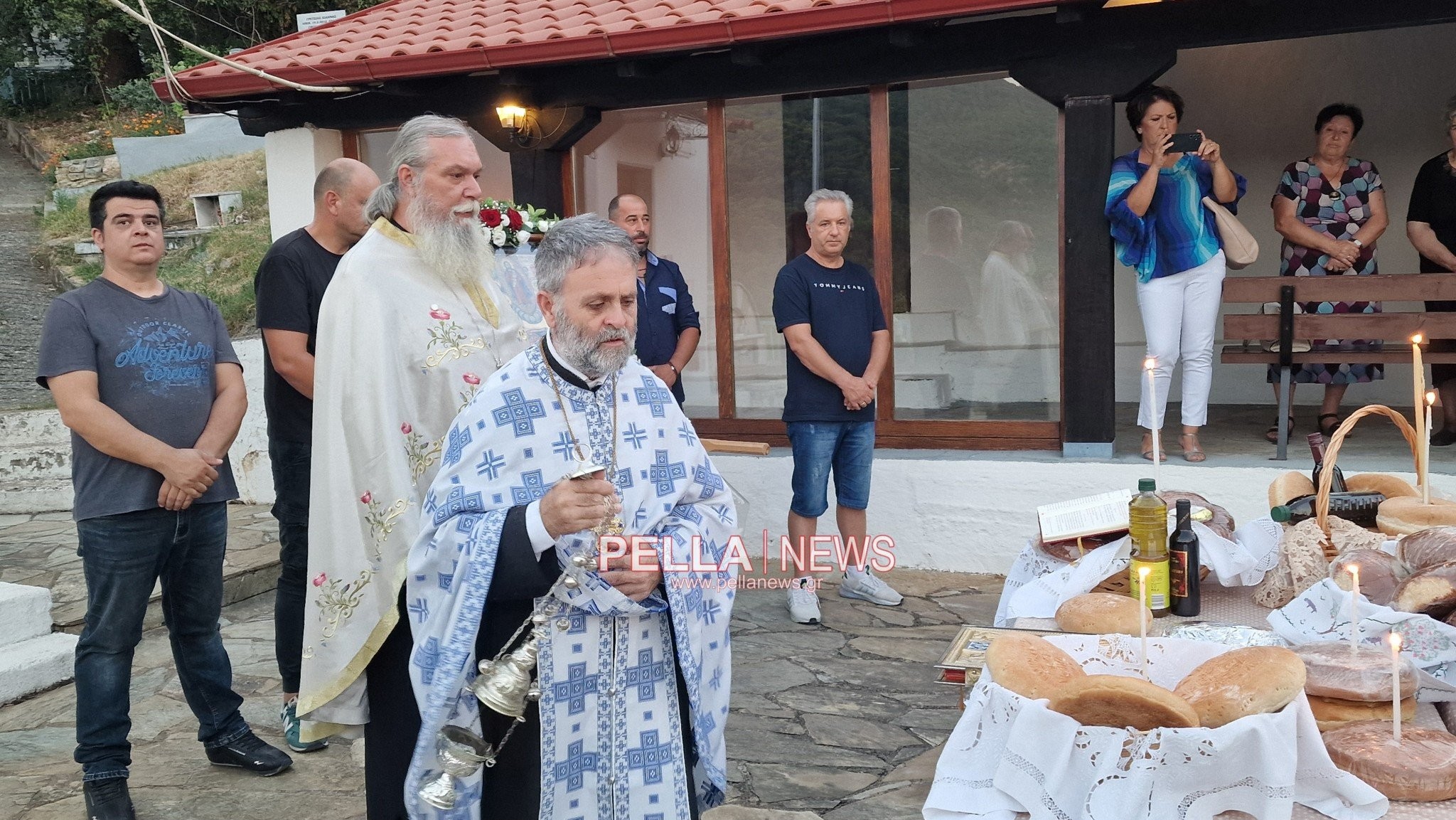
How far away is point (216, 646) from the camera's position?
13.7ft

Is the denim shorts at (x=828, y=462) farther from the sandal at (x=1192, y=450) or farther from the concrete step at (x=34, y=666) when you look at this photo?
the concrete step at (x=34, y=666)

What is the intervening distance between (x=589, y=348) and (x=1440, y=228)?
629 cm

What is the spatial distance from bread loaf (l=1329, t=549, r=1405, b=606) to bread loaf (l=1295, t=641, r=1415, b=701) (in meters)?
0.31

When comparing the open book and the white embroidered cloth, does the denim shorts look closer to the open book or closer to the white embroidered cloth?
the open book

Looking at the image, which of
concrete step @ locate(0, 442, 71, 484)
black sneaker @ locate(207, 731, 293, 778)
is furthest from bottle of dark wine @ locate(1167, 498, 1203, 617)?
concrete step @ locate(0, 442, 71, 484)

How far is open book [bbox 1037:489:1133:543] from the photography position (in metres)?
2.99

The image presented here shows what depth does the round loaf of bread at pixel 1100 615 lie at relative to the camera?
7.86ft

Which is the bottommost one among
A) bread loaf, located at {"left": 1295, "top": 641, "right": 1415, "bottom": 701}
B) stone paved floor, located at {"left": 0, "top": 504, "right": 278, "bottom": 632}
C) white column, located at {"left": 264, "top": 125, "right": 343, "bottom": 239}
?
stone paved floor, located at {"left": 0, "top": 504, "right": 278, "bottom": 632}

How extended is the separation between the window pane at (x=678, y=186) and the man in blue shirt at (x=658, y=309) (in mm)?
1061

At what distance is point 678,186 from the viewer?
25.1ft

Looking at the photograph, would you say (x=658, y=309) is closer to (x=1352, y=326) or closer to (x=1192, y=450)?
(x=1192, y=450)

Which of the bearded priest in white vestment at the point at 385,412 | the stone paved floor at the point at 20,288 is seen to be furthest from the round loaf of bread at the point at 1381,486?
the stone paved floor at the point at 20,288

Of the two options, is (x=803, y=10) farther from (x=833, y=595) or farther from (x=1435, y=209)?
(x=1435, y=209)

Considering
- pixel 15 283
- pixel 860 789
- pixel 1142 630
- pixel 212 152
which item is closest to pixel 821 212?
pixel 860 789
